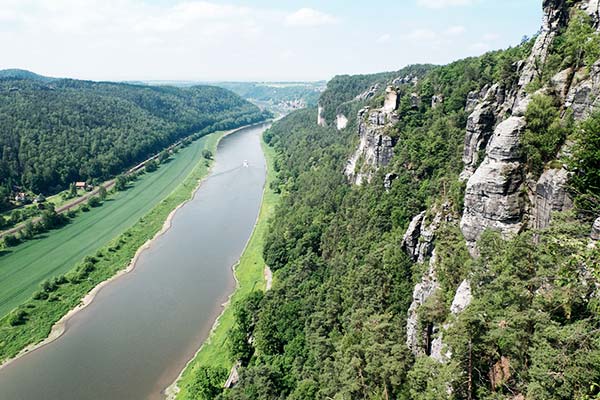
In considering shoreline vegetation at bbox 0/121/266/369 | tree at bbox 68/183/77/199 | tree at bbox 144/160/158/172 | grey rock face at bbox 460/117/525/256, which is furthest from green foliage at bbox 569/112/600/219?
tree at bbox 144/160/158/172

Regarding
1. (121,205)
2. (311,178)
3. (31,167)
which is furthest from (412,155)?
(31,167)

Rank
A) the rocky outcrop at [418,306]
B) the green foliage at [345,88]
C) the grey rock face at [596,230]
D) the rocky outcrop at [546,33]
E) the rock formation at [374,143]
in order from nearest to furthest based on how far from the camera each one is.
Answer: the grey rock face at [596,230]
the rocky outcrop at [418,306]
the rocky outcrop at [546,33]
the rock formation at [374,143]
the green foliage at [345,88]

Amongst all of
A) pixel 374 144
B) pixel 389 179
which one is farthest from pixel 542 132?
pixel 374 144

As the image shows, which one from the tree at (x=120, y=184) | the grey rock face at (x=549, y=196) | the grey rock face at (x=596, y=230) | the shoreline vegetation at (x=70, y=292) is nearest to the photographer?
the grey rock face at (x=596, y=230)

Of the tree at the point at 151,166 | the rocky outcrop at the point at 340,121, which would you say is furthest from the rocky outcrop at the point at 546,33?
the tree at the point at 151,166

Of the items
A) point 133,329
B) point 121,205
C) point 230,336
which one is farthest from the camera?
point 121,205

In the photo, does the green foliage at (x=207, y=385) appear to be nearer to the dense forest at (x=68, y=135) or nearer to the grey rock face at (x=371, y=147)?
the grey rock face at (x=371, y=147)

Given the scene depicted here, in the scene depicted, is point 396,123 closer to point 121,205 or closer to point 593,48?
point 593,48
